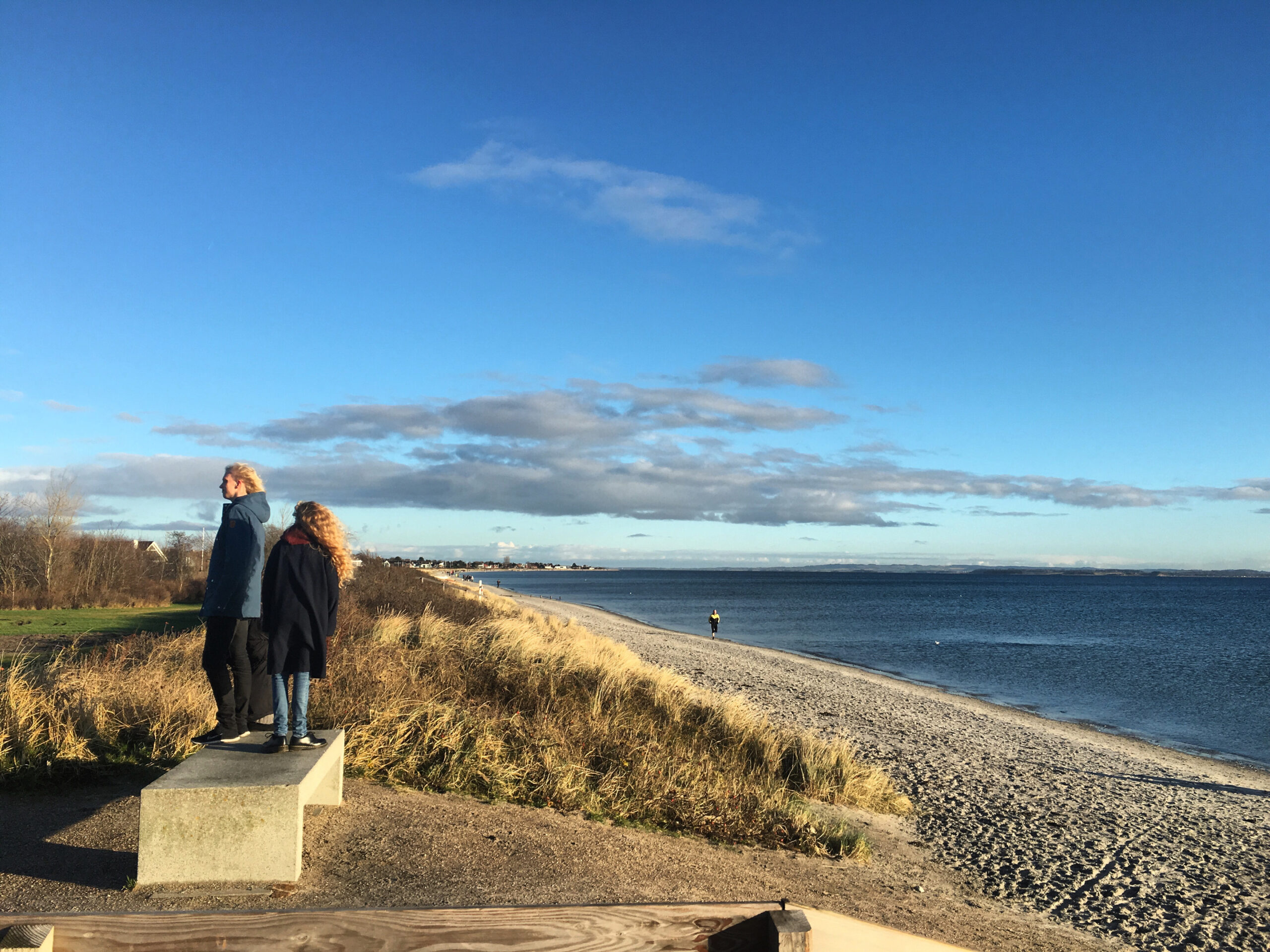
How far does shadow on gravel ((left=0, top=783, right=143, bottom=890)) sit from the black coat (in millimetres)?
1336

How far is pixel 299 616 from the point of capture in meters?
5.48

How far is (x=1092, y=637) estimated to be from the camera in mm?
48719

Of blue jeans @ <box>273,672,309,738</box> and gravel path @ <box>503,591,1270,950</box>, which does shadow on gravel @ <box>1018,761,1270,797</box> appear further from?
blue jeans @ <box>273,672,309,738</box>

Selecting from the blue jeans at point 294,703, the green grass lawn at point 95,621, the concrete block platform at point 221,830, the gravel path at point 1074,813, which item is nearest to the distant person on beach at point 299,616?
the blue jeans at point 294,703

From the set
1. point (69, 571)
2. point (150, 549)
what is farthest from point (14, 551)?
point (150, 549)

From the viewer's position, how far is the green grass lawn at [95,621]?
67.9 ft

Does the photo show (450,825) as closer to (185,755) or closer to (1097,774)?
(185,755)

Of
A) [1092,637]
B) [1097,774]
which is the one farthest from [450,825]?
[1092,637]

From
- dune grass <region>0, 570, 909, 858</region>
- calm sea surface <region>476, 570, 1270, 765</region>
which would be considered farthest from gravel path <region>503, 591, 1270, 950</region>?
calm sea surface <region>476, 570, 1270, 765</region>

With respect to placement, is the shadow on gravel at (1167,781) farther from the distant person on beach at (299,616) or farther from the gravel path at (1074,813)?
the distant person on beach at (299,616)

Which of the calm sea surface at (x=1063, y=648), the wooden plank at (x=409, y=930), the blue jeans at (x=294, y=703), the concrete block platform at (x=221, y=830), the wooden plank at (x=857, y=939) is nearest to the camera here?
the wooden plank at (x=409, y=930)

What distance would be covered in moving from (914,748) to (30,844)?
1250 centimetres

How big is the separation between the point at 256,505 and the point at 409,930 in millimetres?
3893

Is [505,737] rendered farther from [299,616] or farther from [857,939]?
[857,939]
